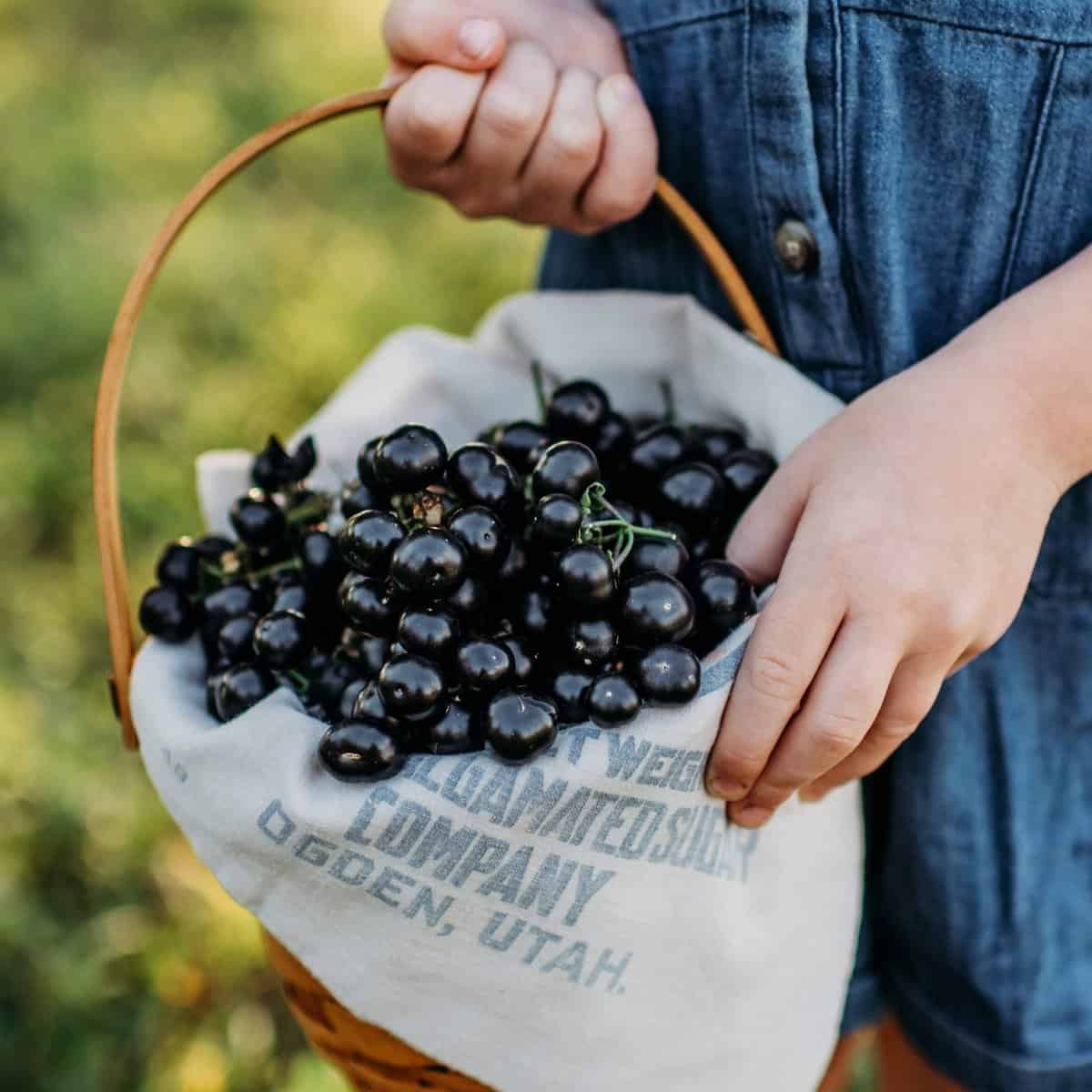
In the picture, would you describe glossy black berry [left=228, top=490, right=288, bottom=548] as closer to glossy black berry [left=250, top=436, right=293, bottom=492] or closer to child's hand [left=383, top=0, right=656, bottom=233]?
glossy black berry [left=250, top=436, right=293, bottom=492]

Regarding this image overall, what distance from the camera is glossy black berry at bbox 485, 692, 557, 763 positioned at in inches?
31.0

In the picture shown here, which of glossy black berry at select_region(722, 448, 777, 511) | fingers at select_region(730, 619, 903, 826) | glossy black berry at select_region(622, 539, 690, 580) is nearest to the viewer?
fingers at select_region(730, 619, 903, 826)

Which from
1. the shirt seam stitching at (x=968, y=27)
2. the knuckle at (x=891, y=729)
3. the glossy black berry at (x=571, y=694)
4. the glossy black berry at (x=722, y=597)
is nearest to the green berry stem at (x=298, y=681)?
the glossy black berry at (x=571, y=694)

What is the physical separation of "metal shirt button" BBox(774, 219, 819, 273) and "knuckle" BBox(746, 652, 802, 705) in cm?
37

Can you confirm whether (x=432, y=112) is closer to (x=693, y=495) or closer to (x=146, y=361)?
(x=693, y=495)

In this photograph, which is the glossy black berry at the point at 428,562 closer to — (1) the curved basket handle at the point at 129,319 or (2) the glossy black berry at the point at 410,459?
(2) the glossy black berry at the point at 410,459

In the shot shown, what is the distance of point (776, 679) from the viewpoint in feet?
2.58

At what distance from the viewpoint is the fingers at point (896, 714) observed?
32.1 inches

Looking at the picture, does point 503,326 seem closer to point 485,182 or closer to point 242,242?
point 485,182

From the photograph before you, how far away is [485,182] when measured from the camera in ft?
3.34

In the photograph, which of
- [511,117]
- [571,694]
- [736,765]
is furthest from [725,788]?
[511,117]

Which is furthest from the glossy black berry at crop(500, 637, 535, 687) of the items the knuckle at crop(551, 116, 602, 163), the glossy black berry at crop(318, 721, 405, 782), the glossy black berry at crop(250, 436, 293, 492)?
the knuckle at crop(551, 116, 602, 163)

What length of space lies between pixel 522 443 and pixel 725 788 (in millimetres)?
352

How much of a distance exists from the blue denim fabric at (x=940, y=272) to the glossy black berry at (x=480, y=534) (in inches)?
14.0
